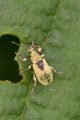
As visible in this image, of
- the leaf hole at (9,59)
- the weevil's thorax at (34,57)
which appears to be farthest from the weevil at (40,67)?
the leaf hole at (9,59)

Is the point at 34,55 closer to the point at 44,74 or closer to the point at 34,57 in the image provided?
the point at 34,57

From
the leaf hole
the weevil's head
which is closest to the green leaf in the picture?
the weevil's head

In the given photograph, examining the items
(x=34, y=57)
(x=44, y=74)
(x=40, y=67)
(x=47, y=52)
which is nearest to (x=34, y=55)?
(x=34, y=57)

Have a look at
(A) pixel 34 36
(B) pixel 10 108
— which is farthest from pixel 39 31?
(B) pixel 10 108

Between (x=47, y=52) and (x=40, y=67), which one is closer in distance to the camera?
(x=47, y=52)

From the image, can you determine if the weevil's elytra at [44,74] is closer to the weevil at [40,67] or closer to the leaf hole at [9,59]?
the weevil at [40,67]

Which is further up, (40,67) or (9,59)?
(40,67)

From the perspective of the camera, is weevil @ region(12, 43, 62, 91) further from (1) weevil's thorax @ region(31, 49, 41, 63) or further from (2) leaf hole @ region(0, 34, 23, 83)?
(2) leaf hole @ region(0, 34, 23, 83)
